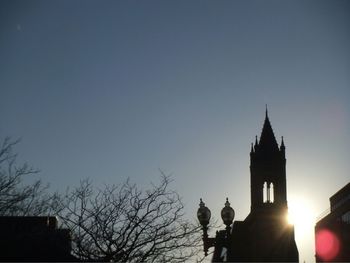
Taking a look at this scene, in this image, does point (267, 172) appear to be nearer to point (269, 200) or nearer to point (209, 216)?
point (269, 200)

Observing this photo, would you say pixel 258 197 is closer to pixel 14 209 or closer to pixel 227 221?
pixel 14 209

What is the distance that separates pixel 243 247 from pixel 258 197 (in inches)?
704

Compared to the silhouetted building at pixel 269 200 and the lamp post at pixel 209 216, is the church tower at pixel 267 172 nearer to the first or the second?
the silhouetted building at pixel 269 200

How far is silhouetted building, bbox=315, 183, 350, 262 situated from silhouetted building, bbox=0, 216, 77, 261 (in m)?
48.7

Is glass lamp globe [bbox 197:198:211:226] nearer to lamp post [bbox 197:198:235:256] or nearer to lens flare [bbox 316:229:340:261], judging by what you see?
lamp post [bbox 197:198:235:256]

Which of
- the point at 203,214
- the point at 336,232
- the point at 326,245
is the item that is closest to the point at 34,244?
the point at 203,214

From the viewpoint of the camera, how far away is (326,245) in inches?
3162

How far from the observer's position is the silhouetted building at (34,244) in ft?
77.5

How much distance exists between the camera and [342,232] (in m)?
74.1

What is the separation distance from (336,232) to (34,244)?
59.8m

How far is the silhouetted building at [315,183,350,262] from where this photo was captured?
72206 millimetres

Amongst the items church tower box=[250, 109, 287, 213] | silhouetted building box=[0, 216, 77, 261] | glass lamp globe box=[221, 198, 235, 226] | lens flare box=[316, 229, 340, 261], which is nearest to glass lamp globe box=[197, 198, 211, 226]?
glass lamp globe box=[221, 198, 235, 226]

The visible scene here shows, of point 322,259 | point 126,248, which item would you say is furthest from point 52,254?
point 322,259

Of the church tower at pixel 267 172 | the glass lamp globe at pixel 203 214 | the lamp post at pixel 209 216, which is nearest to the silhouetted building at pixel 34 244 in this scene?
the lamp post at pixel 209 216
